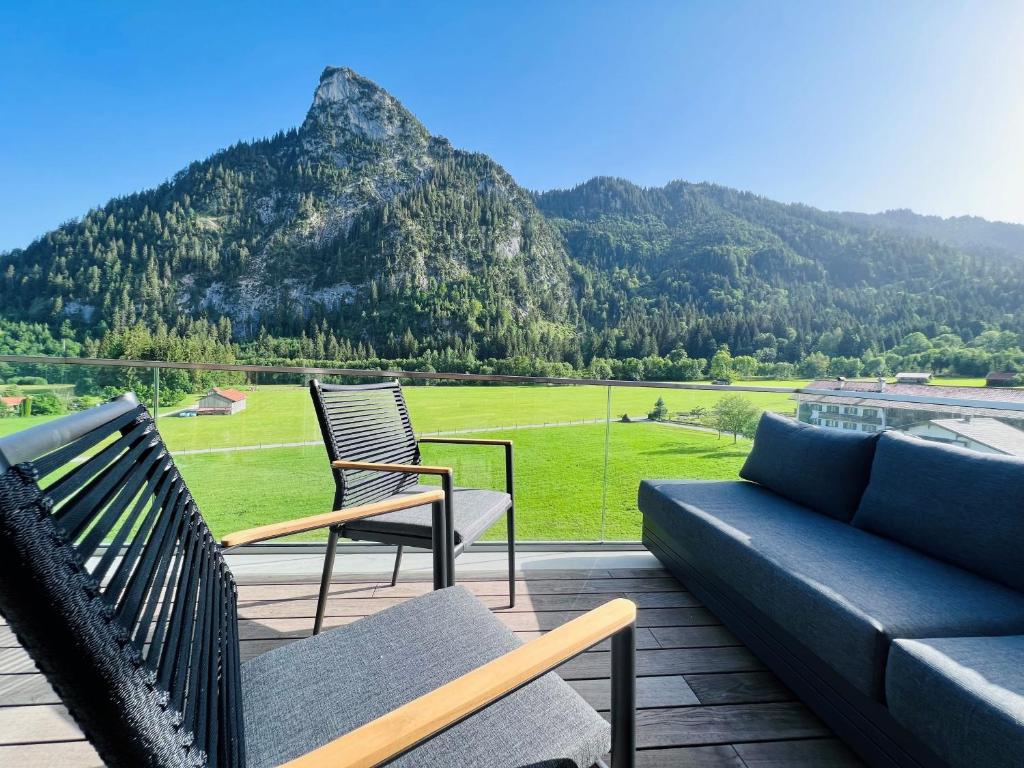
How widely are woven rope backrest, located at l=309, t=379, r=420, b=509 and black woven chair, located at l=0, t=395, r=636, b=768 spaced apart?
0.86m

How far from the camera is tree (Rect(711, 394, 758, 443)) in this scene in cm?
331

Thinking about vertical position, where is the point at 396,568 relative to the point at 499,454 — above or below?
below

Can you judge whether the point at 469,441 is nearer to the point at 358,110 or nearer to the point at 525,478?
the point at 525,478

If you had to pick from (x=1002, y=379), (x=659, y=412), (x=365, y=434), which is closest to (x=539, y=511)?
(x=659, y=412)

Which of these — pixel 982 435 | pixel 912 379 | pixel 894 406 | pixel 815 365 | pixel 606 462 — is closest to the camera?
pixel 982 435

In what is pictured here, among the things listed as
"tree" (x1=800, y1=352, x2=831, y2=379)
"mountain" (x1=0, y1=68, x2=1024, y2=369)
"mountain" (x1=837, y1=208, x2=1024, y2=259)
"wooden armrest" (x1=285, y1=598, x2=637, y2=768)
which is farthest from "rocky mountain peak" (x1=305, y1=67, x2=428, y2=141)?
"wooden armrest" (x1=285, y1=598, x2=637, y2=768)

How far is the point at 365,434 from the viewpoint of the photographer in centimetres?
229

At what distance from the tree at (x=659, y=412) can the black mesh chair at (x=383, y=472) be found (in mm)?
1400

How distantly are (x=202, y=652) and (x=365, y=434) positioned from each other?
1.56 m

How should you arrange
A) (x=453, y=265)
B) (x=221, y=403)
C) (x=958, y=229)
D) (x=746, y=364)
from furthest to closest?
(x=453, y=265), (x=958, y=229), (x=746, y=364), (x=221, y=403)

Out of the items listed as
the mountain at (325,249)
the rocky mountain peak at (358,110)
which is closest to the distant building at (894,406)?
the mountain at (325,249)

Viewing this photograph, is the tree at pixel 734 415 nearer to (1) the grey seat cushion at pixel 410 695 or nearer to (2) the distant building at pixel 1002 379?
(1) the grey seat cushion at pixel 410 695

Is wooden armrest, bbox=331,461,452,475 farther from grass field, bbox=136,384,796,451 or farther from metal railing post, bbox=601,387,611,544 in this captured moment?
metal railing post, bbox=601,387,611,544

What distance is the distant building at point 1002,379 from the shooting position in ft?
42.0
